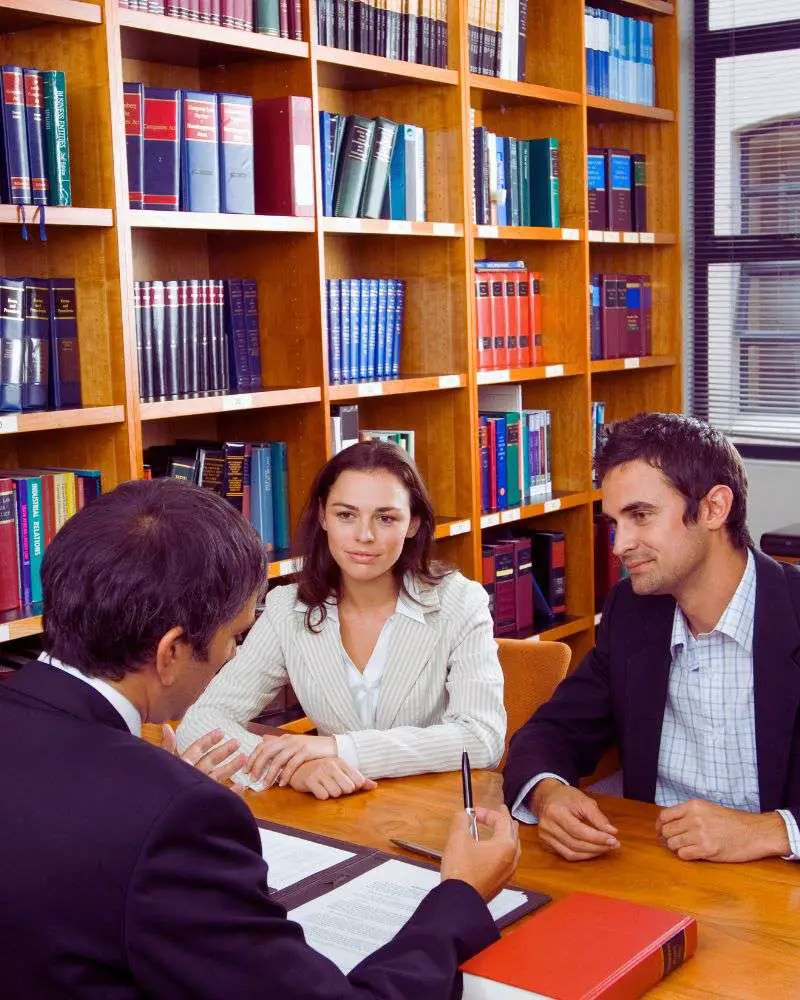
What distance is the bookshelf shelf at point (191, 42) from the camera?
2.90 m

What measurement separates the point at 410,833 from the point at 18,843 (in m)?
0.81

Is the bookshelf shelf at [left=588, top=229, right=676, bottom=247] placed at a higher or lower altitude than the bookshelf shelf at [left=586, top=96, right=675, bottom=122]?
lower

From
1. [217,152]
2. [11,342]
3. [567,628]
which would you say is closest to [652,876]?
[11,342]

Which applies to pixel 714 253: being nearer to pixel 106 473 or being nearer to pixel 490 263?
pixel 490 263

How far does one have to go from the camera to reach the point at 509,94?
408cm

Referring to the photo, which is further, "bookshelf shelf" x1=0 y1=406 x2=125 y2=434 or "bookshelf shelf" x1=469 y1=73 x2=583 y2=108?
"bookshelf shelf" x1=469 y1=73 x2=583 y2=108

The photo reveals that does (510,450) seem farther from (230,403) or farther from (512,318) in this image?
(230,403)

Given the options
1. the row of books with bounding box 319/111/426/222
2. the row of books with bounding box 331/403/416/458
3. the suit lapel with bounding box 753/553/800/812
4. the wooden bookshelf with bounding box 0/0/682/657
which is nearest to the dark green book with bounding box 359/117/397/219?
the row of books with bounding box 319/111/426/222

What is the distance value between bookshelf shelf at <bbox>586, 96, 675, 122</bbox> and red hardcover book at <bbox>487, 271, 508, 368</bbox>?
2.57ft

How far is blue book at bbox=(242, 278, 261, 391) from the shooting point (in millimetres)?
3381

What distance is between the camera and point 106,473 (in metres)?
2.92

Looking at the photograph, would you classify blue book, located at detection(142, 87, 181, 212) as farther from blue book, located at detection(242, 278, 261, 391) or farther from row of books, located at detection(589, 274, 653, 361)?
row of books, located at detection(589, 274, 653, 361)

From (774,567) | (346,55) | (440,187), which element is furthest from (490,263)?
(774,567)

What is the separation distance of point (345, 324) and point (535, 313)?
1.08m
